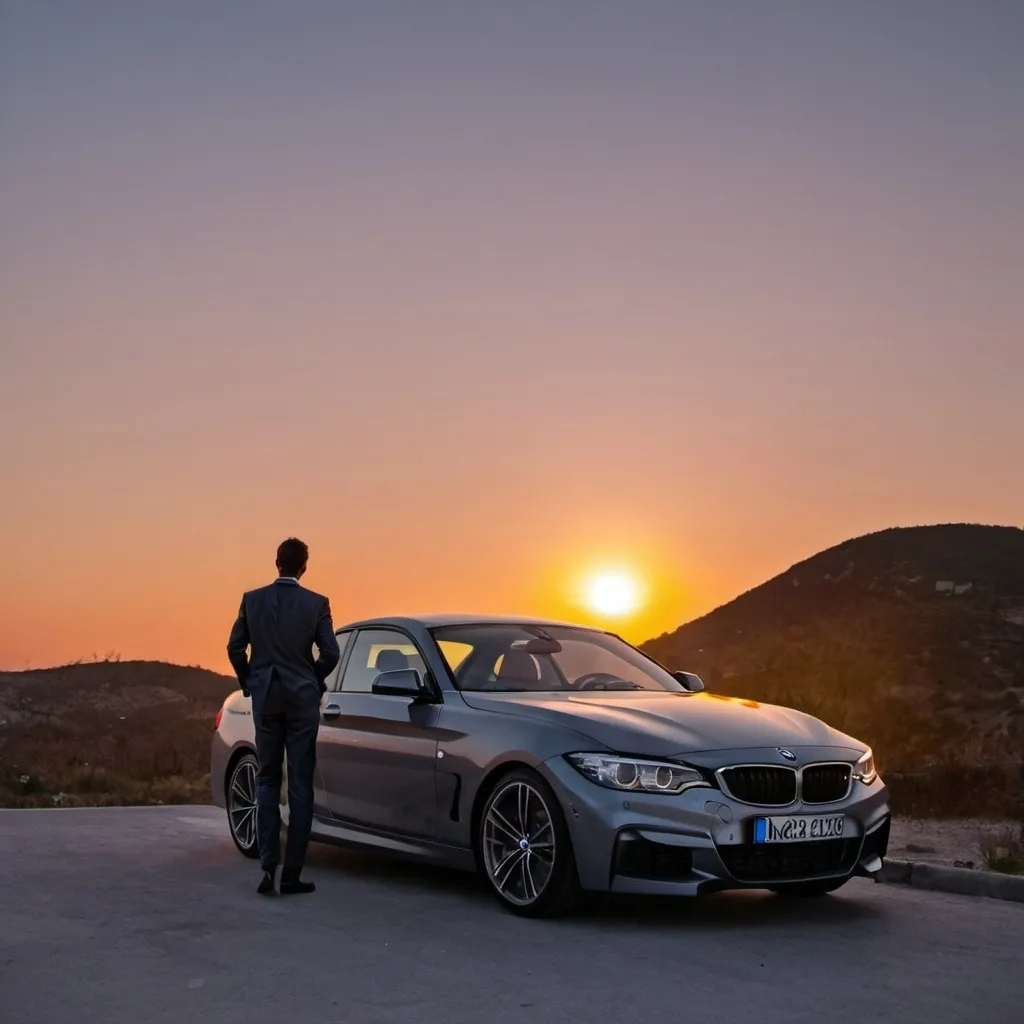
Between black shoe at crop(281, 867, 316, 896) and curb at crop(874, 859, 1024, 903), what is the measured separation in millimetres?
3751

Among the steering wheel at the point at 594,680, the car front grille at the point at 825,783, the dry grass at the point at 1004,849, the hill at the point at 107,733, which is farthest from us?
the hill at the point at 107,733

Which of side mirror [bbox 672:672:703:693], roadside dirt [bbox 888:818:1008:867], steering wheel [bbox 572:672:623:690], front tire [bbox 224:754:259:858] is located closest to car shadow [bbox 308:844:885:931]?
front tire [bbox 224:754:259:858]

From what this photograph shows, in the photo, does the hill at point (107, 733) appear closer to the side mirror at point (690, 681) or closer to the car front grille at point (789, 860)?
the side mirror at point (690, 681)

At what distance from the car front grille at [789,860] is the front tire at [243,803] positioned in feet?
13.7

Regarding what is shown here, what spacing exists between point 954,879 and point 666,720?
2468mm

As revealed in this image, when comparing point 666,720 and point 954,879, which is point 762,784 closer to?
point 666,720

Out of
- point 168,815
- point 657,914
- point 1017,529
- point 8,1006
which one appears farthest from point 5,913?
point 1017,529

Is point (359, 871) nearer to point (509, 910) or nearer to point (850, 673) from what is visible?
point (509, 910)

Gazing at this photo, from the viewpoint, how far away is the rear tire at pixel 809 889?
8.54 metres

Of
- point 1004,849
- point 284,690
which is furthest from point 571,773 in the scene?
point 1004,849

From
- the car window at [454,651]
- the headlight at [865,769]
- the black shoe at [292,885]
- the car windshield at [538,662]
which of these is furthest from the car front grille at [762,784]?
the black shoe at [292,885]

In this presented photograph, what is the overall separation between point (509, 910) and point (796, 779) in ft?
5.73

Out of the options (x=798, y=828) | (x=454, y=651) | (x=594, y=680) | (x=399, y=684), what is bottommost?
(x=798, y=828)

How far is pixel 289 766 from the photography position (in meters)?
9.37
